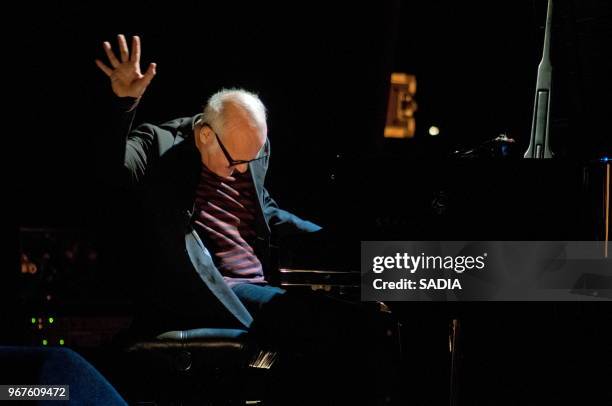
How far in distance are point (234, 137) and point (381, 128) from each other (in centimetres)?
135

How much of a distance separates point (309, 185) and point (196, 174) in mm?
466

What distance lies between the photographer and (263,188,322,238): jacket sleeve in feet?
8.93

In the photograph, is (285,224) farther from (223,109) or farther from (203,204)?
(223,109)

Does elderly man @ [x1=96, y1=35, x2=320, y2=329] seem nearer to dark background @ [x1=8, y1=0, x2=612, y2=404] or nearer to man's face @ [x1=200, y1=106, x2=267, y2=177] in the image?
man's face @ [x1=200, y1=106, x2=267, y2=177]

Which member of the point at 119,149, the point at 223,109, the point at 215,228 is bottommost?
the point at 215,228

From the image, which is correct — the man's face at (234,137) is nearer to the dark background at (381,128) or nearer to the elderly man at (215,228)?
the elderly man at (215,228)

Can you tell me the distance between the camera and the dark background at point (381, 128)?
246 centimetres

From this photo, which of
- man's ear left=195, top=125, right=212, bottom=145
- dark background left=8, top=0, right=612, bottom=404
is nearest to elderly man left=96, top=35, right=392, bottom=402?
man's ear left=195, top=125, right=212, bottom=145

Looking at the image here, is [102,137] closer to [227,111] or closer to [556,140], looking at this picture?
[227,111]

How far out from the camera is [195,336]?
218 centimetres

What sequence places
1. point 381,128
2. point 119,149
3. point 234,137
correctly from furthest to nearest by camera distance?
point 381,128 → point 234,137 → point 119,149

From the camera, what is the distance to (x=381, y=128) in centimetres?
380

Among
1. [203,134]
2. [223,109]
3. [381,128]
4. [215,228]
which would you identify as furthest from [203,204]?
[381,128]

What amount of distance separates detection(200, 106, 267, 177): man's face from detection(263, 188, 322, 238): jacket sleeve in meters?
0.27
